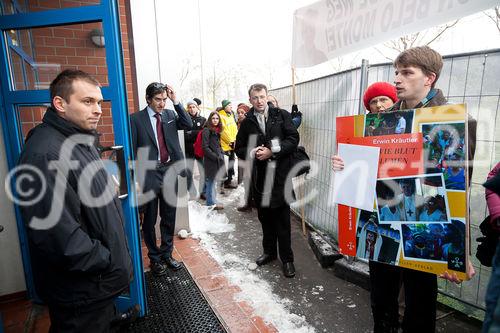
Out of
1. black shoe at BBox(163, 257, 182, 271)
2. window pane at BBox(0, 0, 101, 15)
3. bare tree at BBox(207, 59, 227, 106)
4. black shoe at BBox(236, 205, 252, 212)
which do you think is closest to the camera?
window pane at BBox(0, 0, 101, 15)

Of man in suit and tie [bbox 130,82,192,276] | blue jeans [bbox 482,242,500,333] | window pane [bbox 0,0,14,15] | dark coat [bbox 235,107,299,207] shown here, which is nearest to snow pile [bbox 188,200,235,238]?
man in suit and tie [bbox 130,82,192,276]

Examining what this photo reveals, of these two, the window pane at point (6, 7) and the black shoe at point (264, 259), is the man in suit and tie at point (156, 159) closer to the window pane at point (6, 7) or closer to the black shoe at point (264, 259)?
the black shoe at point (264, 259)

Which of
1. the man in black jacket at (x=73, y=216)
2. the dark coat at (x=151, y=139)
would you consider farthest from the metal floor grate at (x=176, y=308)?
the dark coat at (x=151, y=139)

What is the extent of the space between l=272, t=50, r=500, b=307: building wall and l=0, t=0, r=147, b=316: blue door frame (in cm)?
237

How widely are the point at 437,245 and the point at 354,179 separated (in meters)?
0.55

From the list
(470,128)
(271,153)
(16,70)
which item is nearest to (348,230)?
(470,128)

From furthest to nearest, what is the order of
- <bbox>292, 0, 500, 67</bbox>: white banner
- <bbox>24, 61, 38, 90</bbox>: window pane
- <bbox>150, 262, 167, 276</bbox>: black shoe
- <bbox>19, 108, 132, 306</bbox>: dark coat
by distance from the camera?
1. <bbox>150, 262, 167, 276</bbox>: black shoe
2. <bbox>24, 61, 38, 90</bbox>: window pane
3. <bbox>292, 0, 500, 67</bbox>: white banner
4. <bbox>19, 108, 132, 306</bbox>: dark coat

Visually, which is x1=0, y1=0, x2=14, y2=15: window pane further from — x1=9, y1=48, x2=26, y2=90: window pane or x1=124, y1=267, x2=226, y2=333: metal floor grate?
x1=124, y1=267, x2=226, y2=333: metal floor grate

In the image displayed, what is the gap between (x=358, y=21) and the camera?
2.67 m

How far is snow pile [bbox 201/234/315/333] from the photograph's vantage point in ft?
8.36

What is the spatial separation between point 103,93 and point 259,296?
2.28m

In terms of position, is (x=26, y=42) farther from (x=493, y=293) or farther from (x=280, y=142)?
(x=493, y=293)

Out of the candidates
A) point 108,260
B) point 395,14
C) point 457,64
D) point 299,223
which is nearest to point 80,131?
point 108,260

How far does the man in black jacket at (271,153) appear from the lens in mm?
3213
